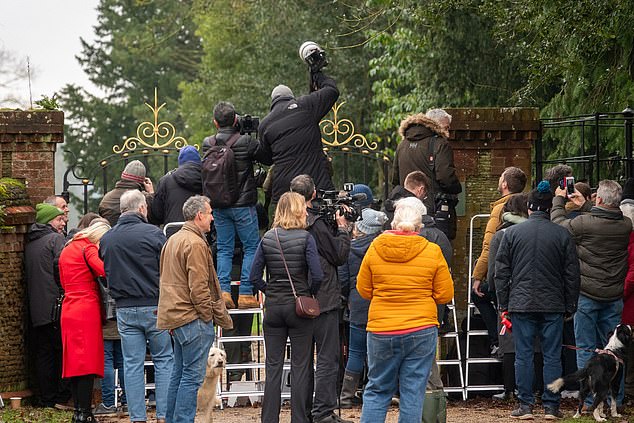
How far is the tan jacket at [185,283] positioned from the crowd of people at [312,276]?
15 mm

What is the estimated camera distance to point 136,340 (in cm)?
1152

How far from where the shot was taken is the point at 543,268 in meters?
11.9

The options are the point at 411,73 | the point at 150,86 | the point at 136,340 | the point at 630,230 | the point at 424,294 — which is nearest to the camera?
the point at 424,294

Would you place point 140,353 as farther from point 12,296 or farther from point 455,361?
point 455,361

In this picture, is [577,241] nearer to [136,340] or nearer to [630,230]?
[630,230]

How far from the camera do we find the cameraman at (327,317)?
11336 mm

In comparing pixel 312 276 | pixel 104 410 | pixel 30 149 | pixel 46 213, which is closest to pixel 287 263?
pixel 312 276

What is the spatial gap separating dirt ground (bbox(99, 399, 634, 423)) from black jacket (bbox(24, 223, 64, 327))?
1.31 meters

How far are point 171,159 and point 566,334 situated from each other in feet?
93.9

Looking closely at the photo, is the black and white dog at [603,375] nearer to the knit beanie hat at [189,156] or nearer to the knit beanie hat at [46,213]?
the knit beanie hat at [189,156]

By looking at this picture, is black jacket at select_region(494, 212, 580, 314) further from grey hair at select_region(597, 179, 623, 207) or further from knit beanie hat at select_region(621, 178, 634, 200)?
knit beanie hat at select_region(621, 178, 634, 200)

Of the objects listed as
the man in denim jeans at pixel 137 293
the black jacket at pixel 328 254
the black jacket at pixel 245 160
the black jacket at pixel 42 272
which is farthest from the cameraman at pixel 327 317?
the black jacket at pixel 42 272

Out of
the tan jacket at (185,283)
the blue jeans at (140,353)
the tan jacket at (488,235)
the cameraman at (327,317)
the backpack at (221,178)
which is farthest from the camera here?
the backpack at (221,178)

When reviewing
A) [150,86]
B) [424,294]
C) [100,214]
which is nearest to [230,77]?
[150,86]
